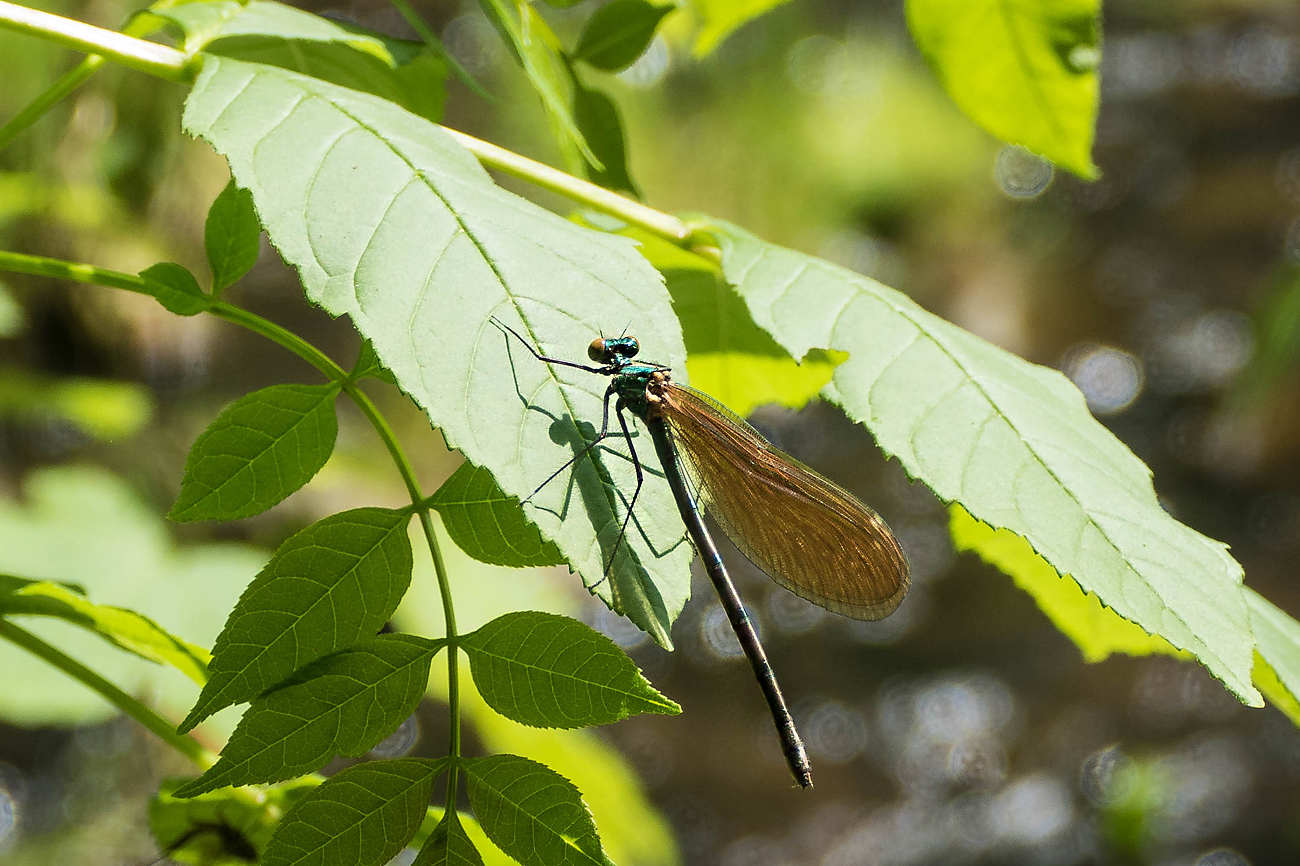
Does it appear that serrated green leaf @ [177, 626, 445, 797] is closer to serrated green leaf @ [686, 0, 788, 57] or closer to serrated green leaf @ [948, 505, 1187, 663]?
serrated green leaf @ [948, 505, 1187, 663]

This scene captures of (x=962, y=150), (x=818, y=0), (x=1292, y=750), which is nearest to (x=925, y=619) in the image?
(x=1292, y=750)

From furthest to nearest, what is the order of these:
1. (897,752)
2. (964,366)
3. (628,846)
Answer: (897,752) < (628,846) < (964,366)

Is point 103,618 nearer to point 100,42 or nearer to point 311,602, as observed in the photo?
point 311,602

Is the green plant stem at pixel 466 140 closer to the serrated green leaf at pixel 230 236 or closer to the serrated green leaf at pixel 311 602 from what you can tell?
the serrated green leaf at pixel 230 236

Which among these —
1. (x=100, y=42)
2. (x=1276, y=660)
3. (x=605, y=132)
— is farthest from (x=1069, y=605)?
(x=100, y=42)

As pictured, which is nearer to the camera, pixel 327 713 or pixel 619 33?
pixel 327 713

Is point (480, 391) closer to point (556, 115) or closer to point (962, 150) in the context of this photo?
point (556, 115)
